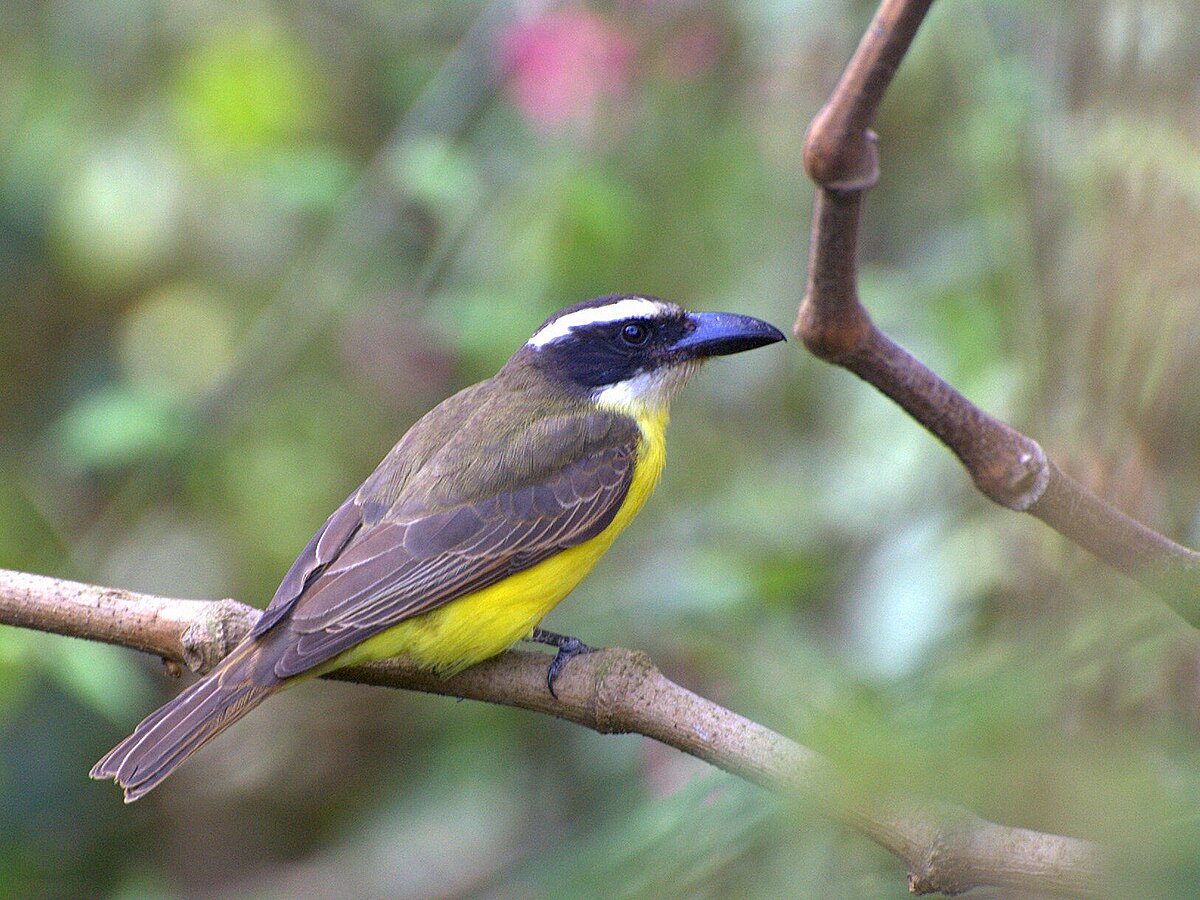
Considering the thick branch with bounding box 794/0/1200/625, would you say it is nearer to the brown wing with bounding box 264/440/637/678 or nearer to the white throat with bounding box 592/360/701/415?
the brown wing with bounding box 264/440/637/678

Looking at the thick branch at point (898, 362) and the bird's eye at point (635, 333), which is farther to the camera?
the bird's eye at point (635, 333)

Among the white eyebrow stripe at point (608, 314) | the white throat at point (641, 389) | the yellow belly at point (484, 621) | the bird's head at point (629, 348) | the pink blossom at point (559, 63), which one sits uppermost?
the pink blossom at point (559, 63)

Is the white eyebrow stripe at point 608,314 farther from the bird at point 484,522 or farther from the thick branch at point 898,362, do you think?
the thick branch at point 898,362

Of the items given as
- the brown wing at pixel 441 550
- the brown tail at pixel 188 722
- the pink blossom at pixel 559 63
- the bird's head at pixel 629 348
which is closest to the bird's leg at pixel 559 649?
the brown wing at pixel 441 550

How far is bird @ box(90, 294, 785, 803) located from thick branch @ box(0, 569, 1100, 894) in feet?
0.23

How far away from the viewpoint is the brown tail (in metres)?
2.81

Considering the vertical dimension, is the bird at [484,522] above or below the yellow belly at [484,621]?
above

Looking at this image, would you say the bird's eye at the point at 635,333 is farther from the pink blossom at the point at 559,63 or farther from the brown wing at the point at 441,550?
the pink blossom at the point at 559,63

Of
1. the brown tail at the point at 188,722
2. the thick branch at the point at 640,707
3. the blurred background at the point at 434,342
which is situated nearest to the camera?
the thick branch at the point at 640,707

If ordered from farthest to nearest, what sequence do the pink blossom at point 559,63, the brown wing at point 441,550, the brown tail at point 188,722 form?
the pink blossom at point 559,63 < the brown wing at point 441,550 < the brown tail at point 188,722

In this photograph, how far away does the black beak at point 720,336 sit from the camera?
11.4 ft

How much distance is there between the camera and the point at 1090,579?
134 centimetres

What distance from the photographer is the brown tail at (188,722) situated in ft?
9.21

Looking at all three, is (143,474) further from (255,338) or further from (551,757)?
(551,757)
